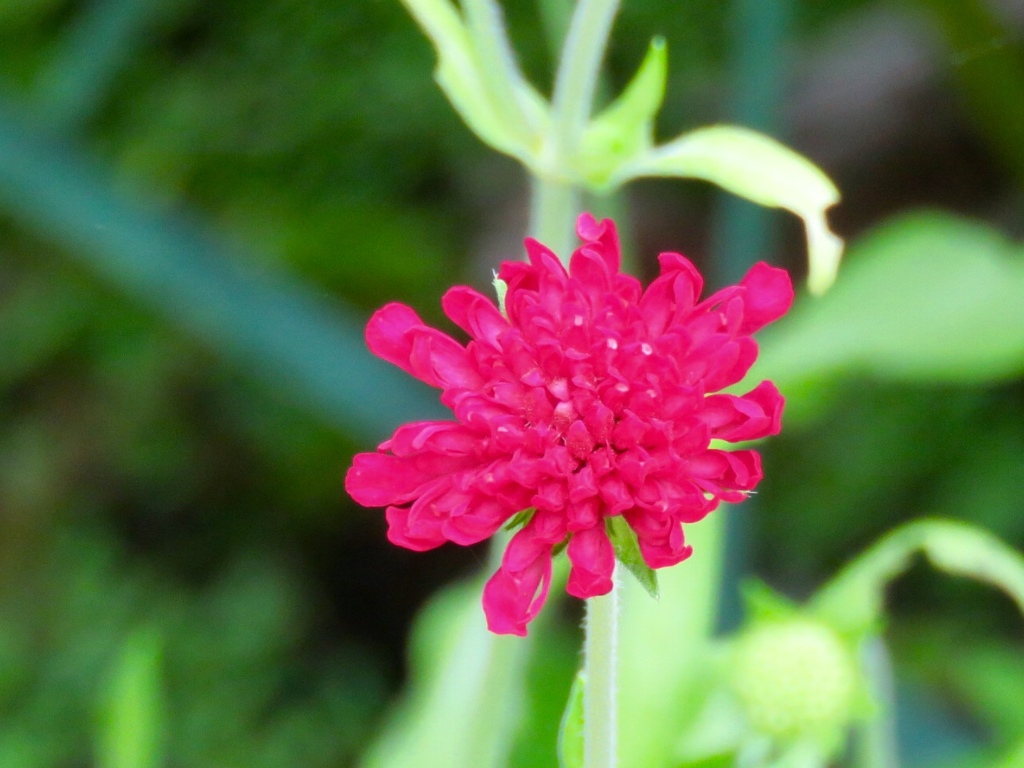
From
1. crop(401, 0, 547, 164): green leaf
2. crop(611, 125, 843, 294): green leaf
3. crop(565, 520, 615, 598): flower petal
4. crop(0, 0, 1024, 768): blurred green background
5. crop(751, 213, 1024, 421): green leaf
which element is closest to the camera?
crop(565, 520, 615, 598): flower petal

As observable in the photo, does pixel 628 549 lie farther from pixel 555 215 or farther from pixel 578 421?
pixel 555 215

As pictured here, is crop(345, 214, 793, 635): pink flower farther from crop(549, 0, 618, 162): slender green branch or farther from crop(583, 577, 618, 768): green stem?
crop(549, 0, 618, 162): slender green branch

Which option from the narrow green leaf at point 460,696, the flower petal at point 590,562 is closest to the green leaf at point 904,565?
the narrow green leaf at point 460,696

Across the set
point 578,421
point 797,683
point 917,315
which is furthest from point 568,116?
point 917,315

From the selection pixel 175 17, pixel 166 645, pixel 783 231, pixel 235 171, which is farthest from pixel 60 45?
pixel 783 231

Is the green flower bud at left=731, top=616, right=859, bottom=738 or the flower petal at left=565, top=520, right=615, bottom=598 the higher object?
the green flower bud at left=731, top=616, right=859, bottom=738

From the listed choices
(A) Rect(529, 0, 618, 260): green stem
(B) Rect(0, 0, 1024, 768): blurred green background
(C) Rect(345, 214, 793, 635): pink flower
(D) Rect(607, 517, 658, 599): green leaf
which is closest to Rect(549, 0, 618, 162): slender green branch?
(A) Rect(529, 0, 618, 260): green stem
